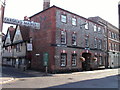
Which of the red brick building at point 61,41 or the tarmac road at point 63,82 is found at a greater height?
the red brick building at point 61,41

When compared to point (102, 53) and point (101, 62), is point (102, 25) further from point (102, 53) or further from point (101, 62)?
point (101, 62)

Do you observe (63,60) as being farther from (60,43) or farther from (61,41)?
(61,41)

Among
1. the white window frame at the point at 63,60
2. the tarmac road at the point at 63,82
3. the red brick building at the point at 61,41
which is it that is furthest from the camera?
the white window frame at the point at 63,60

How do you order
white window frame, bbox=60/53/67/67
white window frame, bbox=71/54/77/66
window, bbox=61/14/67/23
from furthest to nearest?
white window frame, bbox=71/54/77/66, window, bbox=61/14/67/23, white window frame, bbox=60/53/67/67

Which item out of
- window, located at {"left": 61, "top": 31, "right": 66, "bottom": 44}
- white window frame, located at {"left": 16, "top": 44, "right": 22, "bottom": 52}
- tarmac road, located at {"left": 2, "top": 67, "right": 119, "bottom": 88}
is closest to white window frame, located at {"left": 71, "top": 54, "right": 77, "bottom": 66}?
window, located at {"left": 61, "top": 31, "right": 66, "bottom": 44}

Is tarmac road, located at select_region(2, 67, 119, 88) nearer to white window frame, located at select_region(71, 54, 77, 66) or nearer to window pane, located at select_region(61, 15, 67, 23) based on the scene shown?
white window frame, located at select_region(71, 54, 77, 66)

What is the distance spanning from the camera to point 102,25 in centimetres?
3050

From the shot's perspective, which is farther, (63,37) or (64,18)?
(64,18)

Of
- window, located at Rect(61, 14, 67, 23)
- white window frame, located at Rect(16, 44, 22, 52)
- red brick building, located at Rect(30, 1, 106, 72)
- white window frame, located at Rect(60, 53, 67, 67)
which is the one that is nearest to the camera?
red brick building, located at Rect(30, 1, 106, 72)

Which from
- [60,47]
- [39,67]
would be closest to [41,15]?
[60,47]

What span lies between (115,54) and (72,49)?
66.4 ft

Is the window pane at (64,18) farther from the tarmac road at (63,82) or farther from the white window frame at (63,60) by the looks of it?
the tarmac road at (63,82)

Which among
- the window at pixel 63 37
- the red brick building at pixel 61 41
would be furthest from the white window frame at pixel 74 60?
the window at pixel 63 37

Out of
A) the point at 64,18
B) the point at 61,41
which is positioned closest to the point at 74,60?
the point at 61,41
